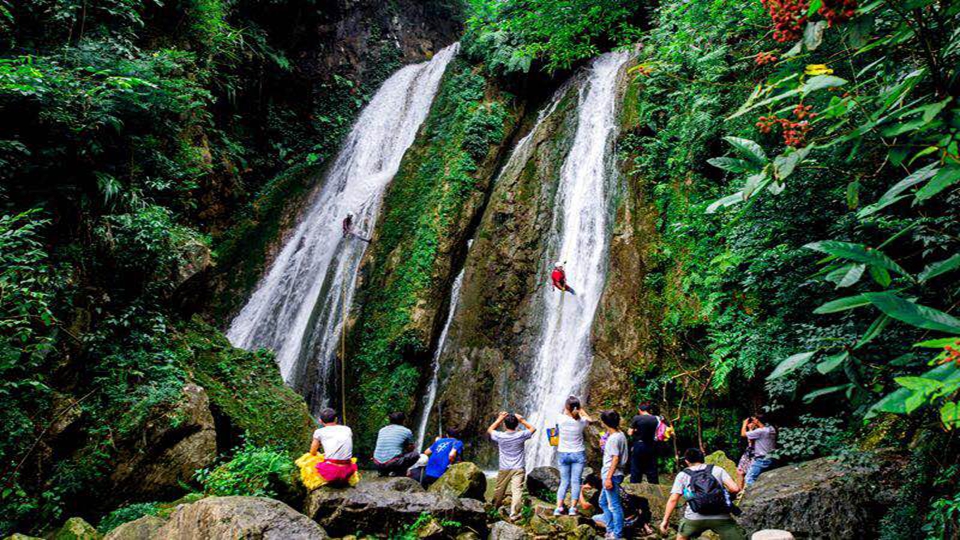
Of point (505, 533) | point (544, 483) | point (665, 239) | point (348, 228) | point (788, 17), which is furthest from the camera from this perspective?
point (348, 228)

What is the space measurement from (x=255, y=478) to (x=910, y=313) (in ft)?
18.8

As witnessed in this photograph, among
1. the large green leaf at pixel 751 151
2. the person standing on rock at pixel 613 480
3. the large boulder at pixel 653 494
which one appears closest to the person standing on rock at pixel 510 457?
the person standing on rock at pixel 613 480

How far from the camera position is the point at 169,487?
246 inches

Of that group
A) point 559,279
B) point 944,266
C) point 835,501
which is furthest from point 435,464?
point 944,266

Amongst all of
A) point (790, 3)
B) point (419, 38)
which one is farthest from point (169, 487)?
point (419, 38)

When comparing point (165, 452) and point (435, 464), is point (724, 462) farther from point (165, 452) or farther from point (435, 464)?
point (165, 452)

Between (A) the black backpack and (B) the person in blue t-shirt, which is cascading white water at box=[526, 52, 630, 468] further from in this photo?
(A) the black backpack

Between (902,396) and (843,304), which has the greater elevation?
(843,304)

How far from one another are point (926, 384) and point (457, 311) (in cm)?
1096

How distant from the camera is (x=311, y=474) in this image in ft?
17.7

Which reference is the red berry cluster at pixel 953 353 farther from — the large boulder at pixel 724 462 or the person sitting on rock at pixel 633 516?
the large boulder at pixel 724 462

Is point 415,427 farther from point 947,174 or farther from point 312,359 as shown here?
point 947,174

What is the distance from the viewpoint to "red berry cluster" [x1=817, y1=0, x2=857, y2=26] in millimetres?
1840

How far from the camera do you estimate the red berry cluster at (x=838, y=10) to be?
6.04ft
